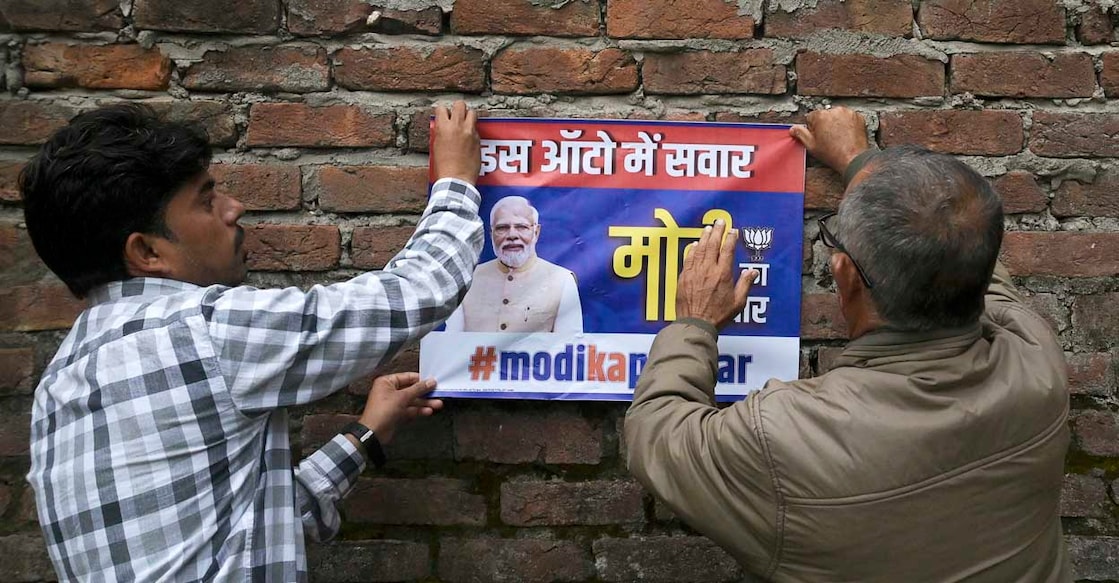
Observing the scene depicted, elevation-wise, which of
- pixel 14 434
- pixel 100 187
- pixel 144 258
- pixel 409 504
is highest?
pixel 100 187

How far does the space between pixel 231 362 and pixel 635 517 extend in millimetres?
868

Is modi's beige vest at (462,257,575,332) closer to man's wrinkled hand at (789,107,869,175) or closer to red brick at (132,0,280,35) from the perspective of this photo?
man's wrinkled hand at (789,107,869,175)

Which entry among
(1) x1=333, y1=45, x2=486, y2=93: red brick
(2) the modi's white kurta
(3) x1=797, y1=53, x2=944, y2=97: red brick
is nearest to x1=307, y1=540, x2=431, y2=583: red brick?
(2) the modi's white kurta

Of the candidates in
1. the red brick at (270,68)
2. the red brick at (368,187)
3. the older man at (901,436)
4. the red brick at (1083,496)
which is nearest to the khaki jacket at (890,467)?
the older man at (901,436)

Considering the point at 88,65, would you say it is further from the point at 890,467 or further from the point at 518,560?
the point at 890,467

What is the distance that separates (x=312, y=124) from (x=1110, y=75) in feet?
5.21

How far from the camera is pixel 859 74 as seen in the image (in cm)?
Result: 171

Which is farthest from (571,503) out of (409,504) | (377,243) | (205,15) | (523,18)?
(205,15)

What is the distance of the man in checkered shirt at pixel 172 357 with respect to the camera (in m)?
1.25

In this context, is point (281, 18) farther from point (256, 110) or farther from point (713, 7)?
point (713, 7)

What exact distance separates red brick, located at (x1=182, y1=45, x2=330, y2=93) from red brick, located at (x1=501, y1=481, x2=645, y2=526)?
0.89 m

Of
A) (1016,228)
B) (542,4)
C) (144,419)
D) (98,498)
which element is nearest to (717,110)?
(542,4)

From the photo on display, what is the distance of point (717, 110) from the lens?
1721 millimetres

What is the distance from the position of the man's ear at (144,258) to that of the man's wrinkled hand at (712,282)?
85cm
